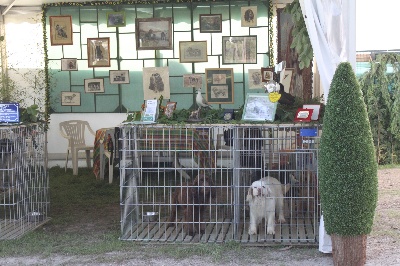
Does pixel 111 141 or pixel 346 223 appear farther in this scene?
pixel 111 141

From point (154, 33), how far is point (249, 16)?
1668mm

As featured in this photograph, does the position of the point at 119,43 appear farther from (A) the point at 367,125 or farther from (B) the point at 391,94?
(A) the point at 367,125

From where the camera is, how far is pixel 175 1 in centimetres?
1061

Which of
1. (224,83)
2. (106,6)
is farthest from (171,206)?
(106,6)

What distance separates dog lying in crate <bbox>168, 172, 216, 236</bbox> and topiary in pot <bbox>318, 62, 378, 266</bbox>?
1412 millimetres

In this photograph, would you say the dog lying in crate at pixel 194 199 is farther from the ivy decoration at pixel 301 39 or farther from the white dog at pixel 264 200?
the ivy decoration at pixel 301 39

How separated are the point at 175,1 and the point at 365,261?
681 cm

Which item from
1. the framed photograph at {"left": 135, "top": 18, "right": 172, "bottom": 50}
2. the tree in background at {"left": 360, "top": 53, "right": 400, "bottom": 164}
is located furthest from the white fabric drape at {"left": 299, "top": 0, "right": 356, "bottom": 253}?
the tree in background at {"left": 360, "top": 53, "right": 400, "bottom": 164}

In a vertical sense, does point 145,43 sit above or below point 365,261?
above

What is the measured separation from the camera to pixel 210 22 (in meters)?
10.6

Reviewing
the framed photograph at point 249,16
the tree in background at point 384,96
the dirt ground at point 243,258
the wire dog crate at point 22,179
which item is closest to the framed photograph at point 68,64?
the framed photograph at point 249,16

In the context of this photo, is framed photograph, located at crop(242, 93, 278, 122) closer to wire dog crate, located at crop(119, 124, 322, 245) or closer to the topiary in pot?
wire dog crate, located at crop(119, 124, 322, 245)

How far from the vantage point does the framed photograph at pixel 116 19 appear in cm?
1073

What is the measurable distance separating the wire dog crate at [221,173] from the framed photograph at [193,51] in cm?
468
